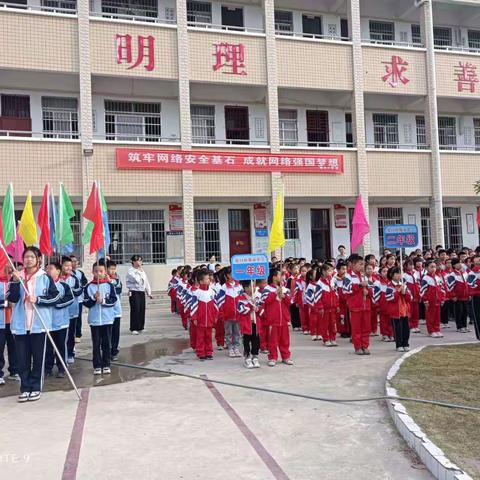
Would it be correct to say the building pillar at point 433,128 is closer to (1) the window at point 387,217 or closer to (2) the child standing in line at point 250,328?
(1) the window at point 387,217

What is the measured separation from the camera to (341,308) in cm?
1059

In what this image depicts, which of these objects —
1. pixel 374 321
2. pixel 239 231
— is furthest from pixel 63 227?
pixel 239 231

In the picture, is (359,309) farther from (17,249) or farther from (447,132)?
(447,132)

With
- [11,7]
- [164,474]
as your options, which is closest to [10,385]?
→ [164,474]

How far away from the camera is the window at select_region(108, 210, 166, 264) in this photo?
17.5m

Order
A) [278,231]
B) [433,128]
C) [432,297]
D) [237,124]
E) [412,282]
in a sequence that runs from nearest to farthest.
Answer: [278,231], [432,297], [412,282], [237,124], [433,128]

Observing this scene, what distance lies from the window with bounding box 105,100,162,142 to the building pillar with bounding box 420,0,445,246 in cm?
964

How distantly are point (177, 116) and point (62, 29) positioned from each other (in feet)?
14.6

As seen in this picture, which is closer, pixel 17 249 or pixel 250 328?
pixel 250 328

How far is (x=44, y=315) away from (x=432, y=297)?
22.8 feet

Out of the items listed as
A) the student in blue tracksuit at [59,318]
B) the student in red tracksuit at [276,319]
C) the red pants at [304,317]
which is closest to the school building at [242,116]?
the red pants at [304,317]

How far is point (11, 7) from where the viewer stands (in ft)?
53.7

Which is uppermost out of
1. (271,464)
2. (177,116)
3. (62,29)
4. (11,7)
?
(11,7)

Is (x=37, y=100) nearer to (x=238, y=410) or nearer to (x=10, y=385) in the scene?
(x=10, y=385)
